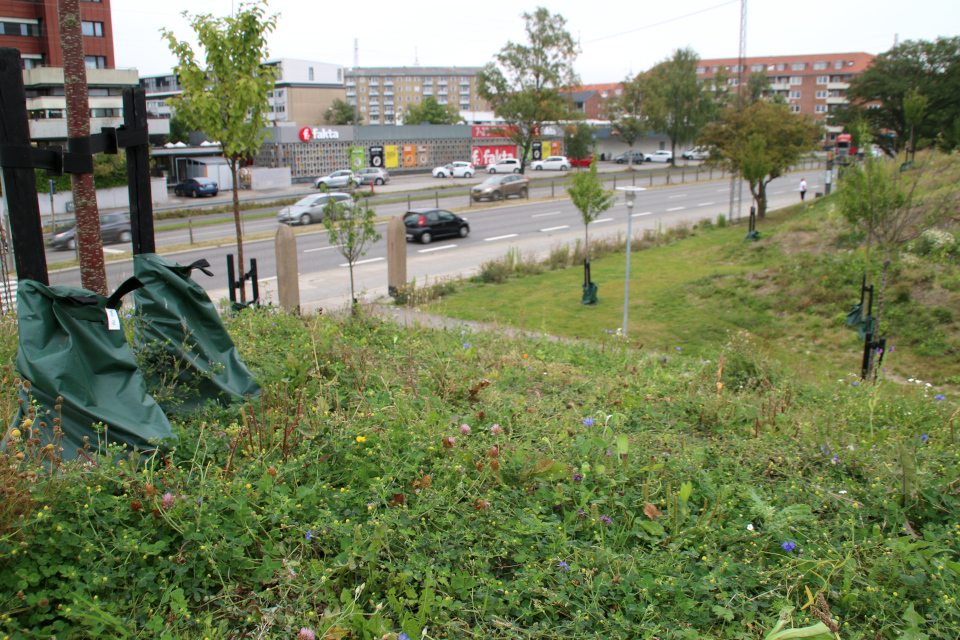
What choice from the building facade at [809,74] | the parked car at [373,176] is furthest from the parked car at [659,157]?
the building facade at [809,74]

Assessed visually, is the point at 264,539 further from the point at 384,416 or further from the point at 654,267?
the point at 654,267

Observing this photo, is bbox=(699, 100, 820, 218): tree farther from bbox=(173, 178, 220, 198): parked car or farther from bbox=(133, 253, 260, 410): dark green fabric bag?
bbox=(173, 178, 220, 198): parked car

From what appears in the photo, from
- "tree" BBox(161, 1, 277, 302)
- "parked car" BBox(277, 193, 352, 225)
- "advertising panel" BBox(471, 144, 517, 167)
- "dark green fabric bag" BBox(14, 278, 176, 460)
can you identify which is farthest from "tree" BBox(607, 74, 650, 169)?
"dark green fabric bag" BBox(14, 278, 176, 460)

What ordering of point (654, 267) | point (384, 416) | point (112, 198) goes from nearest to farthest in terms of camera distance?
point (384, 416)
point (654, 267)
point (112, 198)

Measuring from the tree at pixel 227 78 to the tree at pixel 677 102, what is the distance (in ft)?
191

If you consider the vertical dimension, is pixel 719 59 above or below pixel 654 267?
above

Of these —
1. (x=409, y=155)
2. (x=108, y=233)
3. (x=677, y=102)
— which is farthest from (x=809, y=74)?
(x=108, y=233)

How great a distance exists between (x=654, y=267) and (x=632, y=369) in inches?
479

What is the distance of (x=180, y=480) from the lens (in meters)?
3.50

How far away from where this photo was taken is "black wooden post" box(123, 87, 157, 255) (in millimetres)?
5267

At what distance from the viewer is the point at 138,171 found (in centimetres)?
550

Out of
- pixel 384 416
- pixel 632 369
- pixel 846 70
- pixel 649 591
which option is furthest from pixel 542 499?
pixel 846 70

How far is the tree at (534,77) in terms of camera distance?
54719 millimetres

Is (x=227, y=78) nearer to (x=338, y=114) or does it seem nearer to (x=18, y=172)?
(x=18, y=172)
